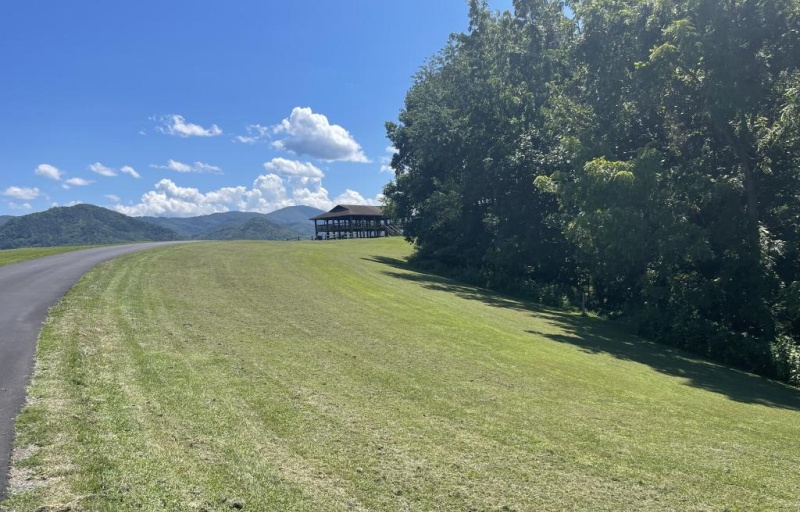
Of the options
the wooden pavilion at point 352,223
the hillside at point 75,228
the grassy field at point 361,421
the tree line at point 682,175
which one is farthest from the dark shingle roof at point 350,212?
the grassy field at point 361,421

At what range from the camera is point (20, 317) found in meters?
11.2

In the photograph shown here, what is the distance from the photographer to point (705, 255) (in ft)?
61.7

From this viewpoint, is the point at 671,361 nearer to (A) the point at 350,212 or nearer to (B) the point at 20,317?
(B) the point at 20,317

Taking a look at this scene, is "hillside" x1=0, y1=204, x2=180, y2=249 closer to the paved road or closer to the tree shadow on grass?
the paved road

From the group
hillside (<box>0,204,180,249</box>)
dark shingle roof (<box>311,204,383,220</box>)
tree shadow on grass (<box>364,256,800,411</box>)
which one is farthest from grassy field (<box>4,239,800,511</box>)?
hillside (<box>0,204,180,249</box>)

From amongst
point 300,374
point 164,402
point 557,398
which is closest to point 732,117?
point 557,398

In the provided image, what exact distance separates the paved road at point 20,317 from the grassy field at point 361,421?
0.24 m

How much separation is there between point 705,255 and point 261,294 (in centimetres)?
1752

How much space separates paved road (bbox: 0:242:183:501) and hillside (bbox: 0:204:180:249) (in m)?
130

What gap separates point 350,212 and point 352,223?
2.73 metres

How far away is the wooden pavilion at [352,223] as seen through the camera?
9588 centimetres

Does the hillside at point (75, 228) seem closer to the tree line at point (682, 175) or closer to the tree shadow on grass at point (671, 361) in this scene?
the tree line at point (682, 175)

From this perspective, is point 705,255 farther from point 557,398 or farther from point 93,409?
point 93,409

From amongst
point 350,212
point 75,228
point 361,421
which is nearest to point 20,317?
point 361,421
